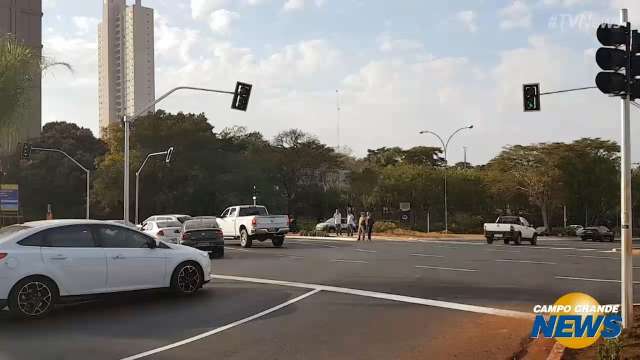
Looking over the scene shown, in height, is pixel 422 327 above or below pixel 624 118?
below

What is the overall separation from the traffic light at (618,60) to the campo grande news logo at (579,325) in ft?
9.84

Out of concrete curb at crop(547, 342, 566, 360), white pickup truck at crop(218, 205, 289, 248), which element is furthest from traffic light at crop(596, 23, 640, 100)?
white pickup truck at crop(218, 205, 289, 248)

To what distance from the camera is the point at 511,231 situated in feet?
119

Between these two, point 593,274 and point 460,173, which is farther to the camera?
point 460,173

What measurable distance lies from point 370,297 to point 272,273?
16.6 ft

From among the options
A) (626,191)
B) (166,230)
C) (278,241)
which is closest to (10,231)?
(626,191)

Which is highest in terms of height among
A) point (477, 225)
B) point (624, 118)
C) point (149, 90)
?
point (149, 90)

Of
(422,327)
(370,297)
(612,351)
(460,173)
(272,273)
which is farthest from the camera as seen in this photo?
(460,173)

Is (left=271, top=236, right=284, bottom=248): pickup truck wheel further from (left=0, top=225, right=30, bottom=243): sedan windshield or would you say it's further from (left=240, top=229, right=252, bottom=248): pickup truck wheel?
(left=0, top=225, right=30, bottom=243): sedan windshield

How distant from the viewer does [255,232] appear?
2995 cm

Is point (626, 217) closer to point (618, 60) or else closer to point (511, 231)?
point (618, 60)

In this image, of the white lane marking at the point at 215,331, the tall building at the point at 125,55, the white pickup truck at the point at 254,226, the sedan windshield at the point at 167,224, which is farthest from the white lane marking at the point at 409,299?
the tall building at the point at 125,55

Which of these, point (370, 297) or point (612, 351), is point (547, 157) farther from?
point (612, 351)

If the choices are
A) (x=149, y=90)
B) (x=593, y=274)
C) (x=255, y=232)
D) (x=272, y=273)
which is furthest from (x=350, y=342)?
(x=149, y=90)
